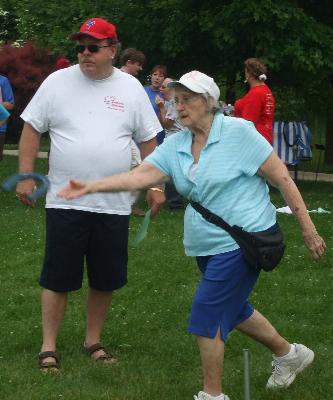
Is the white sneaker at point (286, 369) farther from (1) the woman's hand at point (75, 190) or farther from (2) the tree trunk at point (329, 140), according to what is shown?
(2) the tree trunk at point (329, 140)

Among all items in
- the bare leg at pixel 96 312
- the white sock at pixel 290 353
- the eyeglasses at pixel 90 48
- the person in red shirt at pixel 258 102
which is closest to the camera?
the white sock at pixel 290 353

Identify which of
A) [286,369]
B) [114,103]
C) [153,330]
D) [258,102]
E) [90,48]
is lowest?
[258,102]

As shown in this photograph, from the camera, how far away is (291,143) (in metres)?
17.6

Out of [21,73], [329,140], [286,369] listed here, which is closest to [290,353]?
[286,369]

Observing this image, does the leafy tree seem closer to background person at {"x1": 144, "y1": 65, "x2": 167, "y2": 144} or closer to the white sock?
background person at {"x1": 144, "y1": 65, "x2": 167, "y2": 144}

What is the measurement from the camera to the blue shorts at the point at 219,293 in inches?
207

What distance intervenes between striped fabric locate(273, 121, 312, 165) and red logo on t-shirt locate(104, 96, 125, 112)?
11336 mm

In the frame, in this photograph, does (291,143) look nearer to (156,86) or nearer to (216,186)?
(156,86)

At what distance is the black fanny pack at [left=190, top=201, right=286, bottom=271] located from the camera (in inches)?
207

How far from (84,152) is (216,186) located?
1.21m

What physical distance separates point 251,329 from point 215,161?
1.10 m

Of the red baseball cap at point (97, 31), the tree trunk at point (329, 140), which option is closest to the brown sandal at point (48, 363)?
the red baseball cap at point (97, 31)

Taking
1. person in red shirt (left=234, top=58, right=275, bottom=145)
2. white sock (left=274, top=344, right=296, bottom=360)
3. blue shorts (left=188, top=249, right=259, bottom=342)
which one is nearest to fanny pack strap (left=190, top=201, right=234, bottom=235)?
blue shorts (left=188, top=249, right=259, bottom=342)

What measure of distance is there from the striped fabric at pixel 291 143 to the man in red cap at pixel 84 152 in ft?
36.9
